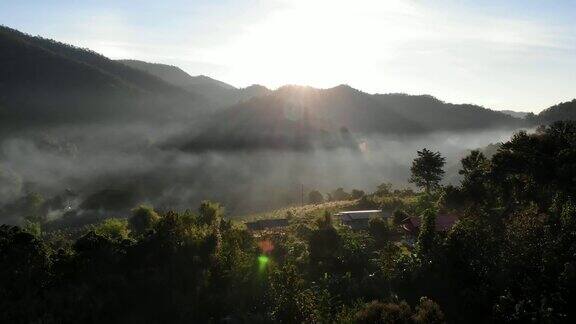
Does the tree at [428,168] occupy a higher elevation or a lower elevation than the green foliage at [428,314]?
higher

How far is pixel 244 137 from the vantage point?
14925 centimetres

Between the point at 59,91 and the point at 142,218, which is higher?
the point at 59,91

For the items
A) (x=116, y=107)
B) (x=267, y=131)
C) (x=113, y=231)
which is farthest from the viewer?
(x=116, y=107)

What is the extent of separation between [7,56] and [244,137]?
3582 inches

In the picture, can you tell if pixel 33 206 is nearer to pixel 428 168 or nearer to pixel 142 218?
pixel 142 218

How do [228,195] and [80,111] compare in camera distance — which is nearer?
[228,195]

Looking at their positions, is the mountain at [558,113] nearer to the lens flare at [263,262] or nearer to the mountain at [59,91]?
the lens flare at [263,262]

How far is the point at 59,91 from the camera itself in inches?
6240

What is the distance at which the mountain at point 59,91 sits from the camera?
14800cm

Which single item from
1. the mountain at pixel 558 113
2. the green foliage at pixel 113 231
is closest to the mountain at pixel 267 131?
the mountain at pixel 558 113

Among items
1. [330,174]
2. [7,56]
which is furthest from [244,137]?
[7,56]

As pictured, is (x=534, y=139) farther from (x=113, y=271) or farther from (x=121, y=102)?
(x=121, y=102)

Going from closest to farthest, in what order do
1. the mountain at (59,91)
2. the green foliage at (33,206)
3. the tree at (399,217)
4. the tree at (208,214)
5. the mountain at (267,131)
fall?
the tree at (208,214)
the tree at (399,217)
the green foliage at (33,206)
the mountain at (267,131)
the mountain at (59,91)

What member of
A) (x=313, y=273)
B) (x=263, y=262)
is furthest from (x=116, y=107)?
(x=313, y=273)
